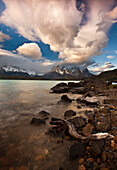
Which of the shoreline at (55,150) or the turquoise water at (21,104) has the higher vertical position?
the shoreline at (55,150)

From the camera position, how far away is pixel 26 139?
5602 millimetres

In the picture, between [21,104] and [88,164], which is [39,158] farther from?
[21,104]

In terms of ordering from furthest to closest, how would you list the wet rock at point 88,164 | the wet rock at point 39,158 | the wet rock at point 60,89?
the wet rock at point 60,89
the wet rock at point 39,158
the wet rock at point 88,164

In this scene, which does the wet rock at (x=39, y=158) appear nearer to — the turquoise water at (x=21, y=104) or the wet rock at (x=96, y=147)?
the wet rock at (x=96, y=147)

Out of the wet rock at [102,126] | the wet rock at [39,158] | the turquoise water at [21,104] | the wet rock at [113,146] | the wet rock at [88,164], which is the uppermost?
the wet rock at [113,146]

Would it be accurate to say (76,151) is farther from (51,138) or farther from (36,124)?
(36,124)

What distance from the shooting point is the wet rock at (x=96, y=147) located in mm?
3709

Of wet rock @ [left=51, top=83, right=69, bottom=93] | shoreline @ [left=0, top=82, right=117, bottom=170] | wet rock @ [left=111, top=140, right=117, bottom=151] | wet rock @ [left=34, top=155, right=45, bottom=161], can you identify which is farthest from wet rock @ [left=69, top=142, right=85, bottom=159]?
wet rock @ [left=51, top=83, right=69, bottom=93]

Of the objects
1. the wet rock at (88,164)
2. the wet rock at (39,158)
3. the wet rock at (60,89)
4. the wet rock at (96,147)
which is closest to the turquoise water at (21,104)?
the wet rock at (60,89)

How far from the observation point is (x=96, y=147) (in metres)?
3.90

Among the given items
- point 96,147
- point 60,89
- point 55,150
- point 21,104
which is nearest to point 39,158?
point 55,150

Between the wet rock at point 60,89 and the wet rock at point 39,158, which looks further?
the wet rock at point 60,89

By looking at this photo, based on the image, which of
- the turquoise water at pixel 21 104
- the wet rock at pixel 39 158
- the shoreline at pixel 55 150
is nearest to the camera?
the shoreline at pixel 55 150

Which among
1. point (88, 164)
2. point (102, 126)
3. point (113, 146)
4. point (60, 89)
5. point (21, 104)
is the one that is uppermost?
point (113, 146)
